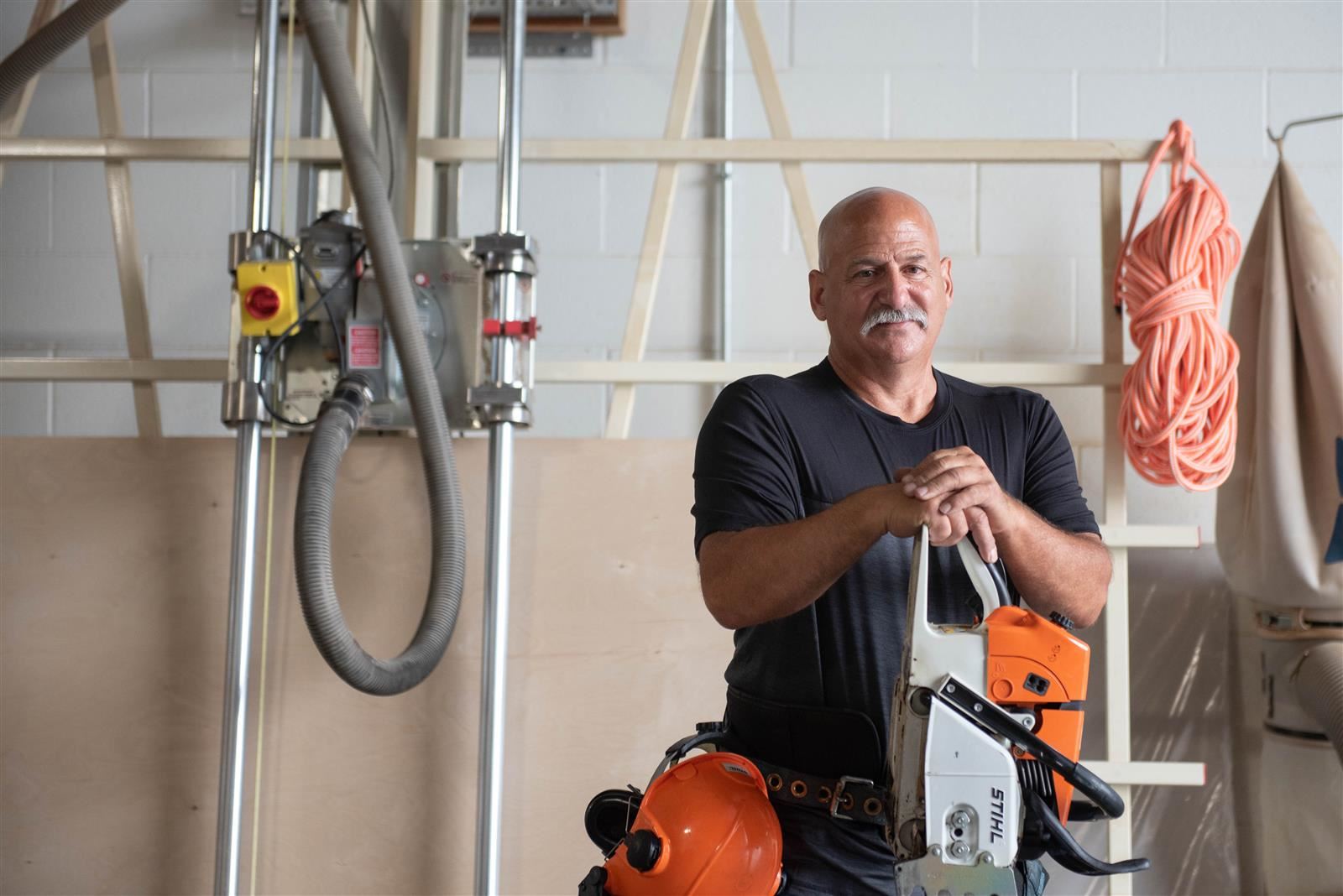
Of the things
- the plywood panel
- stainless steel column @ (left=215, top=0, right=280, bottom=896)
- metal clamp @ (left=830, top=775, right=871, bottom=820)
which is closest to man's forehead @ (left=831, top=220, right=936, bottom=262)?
metal clamp @ (left=830, top=775, right=871, bottom=820)

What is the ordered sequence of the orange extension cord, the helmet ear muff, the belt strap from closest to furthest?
the belt strap
the helmet ear muff
the orange extension cord

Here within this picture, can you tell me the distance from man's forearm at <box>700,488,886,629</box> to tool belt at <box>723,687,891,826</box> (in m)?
0.12

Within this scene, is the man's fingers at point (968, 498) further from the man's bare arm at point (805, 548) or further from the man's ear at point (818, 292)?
the man's ear at point (818, 292)

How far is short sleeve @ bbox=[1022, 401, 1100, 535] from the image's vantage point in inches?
58.4

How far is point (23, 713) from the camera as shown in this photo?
7.56ft

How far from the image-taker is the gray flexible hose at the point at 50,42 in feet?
7.13

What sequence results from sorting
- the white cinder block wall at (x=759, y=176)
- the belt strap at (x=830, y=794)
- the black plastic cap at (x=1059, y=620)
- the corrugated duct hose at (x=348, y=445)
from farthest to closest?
1. the white cinder block wall at (x=759, y=176)
2. the corrugated duct hose at (x=348, y=445)
3. the belt strap at (x=830, y=794)
4. the black plastic cap at (x=1059, y=620)

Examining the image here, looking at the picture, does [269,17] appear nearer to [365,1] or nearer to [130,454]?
[365,1]

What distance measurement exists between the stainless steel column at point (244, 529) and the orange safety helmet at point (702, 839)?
106cm

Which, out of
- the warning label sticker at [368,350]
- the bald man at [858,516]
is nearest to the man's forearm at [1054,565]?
the bald man at [858,516]

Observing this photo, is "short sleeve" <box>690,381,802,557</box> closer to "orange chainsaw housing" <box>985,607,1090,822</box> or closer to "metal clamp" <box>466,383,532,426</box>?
"orange chainsaw housing" <box>985,607,1090,822</box>

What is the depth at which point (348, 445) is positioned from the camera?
219 centimetres

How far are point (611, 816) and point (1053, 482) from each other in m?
0.69

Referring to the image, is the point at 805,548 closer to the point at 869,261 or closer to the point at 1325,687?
the point at 869,261
